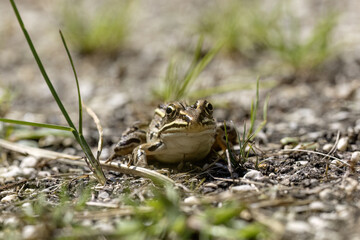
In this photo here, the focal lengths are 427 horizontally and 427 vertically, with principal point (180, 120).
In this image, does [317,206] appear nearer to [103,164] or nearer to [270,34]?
[103,164]

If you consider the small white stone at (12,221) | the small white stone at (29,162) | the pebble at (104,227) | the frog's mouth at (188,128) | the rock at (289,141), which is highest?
the frog's mouth at (188,128)

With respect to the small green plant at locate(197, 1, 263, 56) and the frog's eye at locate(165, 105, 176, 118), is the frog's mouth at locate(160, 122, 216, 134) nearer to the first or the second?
the frog's eye at locate(165, 105, 176, 118)

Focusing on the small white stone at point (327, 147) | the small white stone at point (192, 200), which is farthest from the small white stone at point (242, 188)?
the small white stone at point (327, 147)

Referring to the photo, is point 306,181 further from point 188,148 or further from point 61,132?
point 61,132

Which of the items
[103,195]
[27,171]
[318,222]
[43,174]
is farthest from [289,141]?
[27,171]

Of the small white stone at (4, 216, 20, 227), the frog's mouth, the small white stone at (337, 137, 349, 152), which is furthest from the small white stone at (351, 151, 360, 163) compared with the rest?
the small white stone at (4, 216, 20, 227)

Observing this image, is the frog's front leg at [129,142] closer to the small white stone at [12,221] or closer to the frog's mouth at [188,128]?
the frog's mouth at [188,128]
